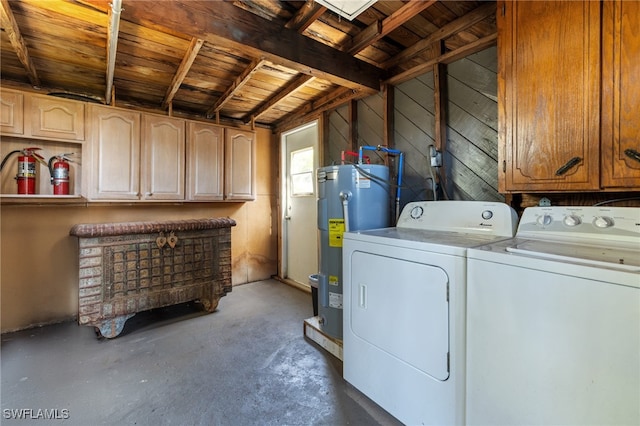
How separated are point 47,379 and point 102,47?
8.12ft

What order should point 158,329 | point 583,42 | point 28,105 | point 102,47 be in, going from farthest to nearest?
point 158,329 < point 28,105 < point 102,47 < point 583,42

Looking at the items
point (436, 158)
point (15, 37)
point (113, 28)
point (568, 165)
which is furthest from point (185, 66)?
point (568, 165)

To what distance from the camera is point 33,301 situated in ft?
8.68

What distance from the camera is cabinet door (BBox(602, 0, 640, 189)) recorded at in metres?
1.08

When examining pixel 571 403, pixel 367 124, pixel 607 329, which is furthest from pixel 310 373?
pixel 367 124

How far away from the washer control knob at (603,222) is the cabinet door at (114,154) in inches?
139

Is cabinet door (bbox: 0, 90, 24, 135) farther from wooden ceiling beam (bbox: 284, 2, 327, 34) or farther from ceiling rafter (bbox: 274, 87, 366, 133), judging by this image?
ceiling rafter (bbox: 274, 87, 366, 133)

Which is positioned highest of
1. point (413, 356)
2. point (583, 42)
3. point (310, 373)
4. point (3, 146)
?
point (583, 42)

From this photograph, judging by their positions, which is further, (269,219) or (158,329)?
(269,219)

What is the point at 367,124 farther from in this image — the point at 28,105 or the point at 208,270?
the point at 28,105

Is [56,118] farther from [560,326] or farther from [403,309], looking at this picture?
[560,326]

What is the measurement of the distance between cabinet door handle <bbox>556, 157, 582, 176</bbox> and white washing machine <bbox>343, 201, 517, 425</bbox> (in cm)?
29

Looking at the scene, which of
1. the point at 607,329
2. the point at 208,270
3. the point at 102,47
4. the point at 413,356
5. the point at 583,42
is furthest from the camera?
the point at 208,270

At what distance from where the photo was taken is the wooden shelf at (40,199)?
2322 millimetres
